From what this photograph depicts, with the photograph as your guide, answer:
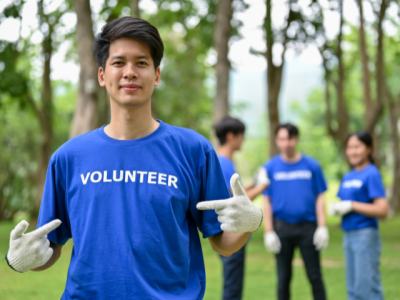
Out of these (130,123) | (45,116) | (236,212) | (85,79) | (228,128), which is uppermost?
(45,116)

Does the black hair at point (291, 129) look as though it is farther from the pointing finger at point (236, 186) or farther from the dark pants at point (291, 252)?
the pointing finger at point (236, 186)

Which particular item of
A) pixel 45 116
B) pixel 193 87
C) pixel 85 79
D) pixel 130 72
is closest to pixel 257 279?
pixel 85 79

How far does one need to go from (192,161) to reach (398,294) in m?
6.15

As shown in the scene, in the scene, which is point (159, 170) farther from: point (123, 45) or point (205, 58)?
point (205, 58)

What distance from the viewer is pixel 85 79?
9.97 metres

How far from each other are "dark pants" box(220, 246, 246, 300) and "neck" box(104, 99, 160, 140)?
10.2 ft

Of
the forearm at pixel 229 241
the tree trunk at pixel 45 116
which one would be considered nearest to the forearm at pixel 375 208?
the forearm at pixel 229 241

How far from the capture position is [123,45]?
79.1 inches

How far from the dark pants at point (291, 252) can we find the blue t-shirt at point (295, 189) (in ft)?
0.28

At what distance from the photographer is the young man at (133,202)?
189cm

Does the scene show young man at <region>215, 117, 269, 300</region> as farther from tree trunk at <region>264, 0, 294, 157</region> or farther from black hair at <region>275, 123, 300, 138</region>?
tree trunk at <region>264, 0, 294, 157</region>

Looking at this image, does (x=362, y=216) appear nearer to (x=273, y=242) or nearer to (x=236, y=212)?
(x=273, y=242)

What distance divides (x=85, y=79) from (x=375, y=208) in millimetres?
6782

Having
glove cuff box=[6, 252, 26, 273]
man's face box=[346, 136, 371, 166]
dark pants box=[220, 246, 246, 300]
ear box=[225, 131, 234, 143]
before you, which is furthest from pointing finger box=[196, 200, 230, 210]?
man's face box=[346, 136, 371, 166]
